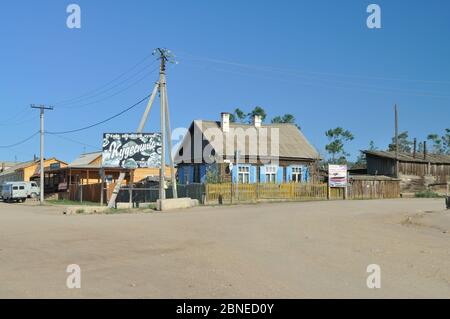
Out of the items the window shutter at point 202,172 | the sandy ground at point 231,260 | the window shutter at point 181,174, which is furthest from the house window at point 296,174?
the sandy ground at point 231,260

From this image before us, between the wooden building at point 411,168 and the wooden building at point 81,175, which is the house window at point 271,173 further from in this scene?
the wooden building at point 81,175

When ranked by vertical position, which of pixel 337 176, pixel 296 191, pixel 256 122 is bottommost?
pixel 296 191

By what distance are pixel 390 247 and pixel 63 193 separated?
46.9m

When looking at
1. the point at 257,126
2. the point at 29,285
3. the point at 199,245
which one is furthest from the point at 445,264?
the point at 257,126

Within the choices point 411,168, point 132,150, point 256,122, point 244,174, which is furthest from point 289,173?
point 132,150

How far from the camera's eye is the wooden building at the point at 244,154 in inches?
1725

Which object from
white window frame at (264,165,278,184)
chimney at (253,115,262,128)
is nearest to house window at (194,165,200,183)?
white window frame at (264,165,278,184)

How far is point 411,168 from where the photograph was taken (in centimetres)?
Answer: 5041

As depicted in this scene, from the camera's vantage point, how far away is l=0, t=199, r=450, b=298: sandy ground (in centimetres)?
782

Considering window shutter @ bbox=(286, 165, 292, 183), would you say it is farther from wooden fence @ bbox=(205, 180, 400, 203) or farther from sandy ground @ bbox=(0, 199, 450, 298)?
sandy ground @ bbox=(0, 199, 450, 298)

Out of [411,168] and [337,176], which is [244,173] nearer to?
[337,176]

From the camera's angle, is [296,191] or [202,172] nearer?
[296,191]

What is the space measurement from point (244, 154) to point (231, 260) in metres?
33.8

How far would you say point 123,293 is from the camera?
25.1 ft
